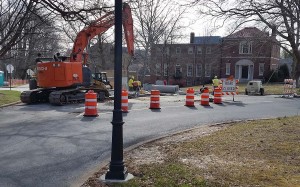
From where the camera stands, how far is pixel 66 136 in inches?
420

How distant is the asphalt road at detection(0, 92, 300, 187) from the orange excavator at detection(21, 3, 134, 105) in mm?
3200

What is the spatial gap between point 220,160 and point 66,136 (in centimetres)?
505

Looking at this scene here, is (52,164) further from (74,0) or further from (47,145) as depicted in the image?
(74,0)

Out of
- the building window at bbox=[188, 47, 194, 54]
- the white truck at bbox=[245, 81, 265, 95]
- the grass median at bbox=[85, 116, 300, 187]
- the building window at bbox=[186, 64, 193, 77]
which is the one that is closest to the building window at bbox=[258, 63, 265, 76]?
the building window at bbox=[186, 64, 193, 77]

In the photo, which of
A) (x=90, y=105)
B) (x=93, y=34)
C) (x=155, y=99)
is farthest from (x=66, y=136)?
(x=93, y=34)

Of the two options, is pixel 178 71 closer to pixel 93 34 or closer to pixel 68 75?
pixel 93 34

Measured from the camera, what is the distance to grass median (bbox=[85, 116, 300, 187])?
6.02 metres

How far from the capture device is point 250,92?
3409 centimetres

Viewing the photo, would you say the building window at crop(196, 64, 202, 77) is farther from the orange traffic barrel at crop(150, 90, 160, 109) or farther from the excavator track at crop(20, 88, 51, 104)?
the orange traffic barrel at crop(150, 90, 160, 109)

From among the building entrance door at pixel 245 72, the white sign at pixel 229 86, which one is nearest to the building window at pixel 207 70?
the building entrance door at pixel 245 72

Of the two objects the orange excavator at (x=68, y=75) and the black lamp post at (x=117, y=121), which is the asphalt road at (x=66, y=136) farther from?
the orange excavator at (x=68, y=75)

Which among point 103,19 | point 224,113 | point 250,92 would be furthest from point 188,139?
point 250,92

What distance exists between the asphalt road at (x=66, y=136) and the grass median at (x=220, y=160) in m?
0.85

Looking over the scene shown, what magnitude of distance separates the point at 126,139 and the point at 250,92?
2579 centimetres
